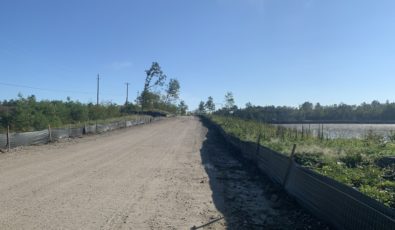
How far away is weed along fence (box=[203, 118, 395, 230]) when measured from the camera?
19.7 ft

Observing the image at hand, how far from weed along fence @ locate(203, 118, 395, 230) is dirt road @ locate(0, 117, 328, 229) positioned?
76cm

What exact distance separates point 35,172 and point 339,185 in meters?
10.5

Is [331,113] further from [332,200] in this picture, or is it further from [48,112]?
[332,200]

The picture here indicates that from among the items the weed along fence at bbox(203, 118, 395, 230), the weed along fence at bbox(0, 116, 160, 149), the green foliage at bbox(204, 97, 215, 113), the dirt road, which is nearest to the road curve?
the dirt road

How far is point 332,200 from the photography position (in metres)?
7.61

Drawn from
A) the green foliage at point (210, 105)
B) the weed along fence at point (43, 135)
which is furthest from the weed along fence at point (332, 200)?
the green foliage at point (210, 105)

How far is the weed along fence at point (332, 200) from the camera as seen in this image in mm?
6020

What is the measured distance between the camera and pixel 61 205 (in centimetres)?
933

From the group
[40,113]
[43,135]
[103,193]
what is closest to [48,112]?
[40,113]

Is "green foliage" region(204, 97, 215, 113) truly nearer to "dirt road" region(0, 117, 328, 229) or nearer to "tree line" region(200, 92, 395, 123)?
"tree line" region(200, 92, 395, 123)

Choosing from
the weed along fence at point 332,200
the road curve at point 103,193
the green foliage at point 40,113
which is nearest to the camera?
the weed along fence at point 332,200

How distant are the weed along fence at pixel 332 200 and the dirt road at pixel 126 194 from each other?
757mm

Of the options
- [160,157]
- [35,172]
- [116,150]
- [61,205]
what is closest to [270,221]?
[61,205]

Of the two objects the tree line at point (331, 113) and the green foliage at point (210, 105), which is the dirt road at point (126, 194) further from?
the green foliage at point (210, 105)
